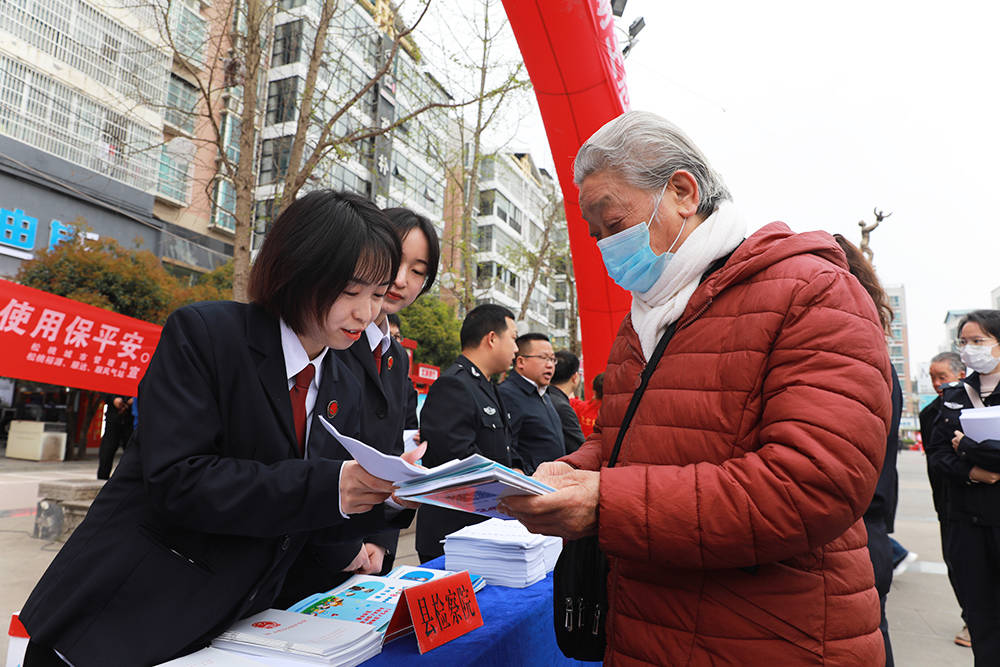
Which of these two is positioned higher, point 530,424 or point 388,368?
point 388,368

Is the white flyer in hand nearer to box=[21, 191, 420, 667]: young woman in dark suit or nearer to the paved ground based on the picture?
box=[21, 191, 420, 667]: young woman in dark suit

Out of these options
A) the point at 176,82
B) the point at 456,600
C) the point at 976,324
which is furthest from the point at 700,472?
the point at 176,82

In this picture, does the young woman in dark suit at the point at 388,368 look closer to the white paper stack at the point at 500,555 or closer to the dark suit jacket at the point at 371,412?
the dark suit jacket at the point at 371,412

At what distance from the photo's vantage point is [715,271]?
4.18 feet

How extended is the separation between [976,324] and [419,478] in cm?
356

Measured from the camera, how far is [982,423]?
2959 millimetres

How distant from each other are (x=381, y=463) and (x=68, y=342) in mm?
5807

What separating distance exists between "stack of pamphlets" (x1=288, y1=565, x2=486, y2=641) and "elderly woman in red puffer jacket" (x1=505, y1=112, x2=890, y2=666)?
480 mm

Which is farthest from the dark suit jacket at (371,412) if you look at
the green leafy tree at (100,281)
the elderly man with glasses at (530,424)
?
the green leafy tree at (100,281)

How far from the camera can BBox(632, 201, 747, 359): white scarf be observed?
132 cm

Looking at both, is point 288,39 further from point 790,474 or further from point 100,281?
point 100,281

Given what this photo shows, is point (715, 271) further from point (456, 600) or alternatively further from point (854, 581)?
point (456, 600)

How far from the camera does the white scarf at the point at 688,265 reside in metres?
1.32

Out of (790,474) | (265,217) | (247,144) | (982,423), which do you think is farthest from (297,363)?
(247,144)
